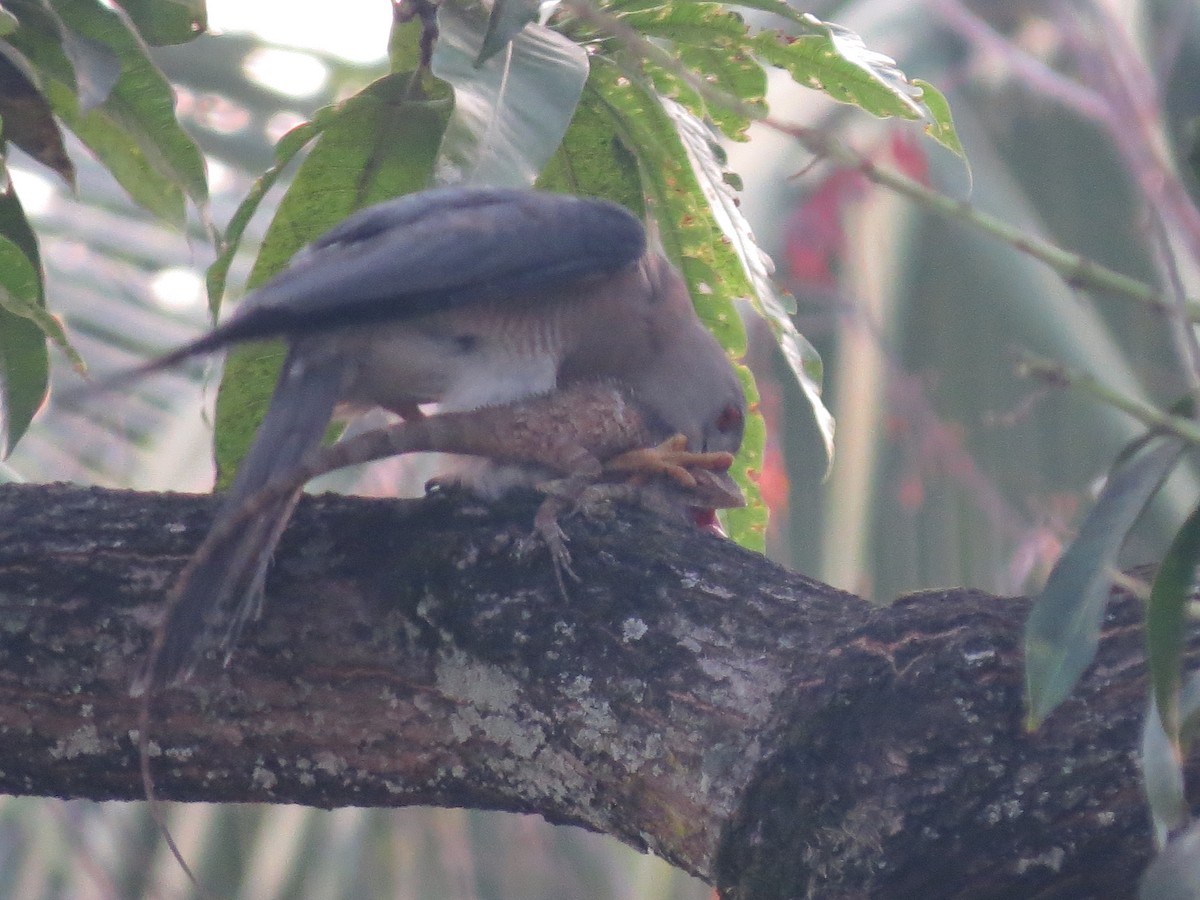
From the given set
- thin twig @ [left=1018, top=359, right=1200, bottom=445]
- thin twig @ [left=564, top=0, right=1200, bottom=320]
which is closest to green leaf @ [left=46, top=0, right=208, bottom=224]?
thin twig @ [left=564, top=0, right=1200, bottom=320]

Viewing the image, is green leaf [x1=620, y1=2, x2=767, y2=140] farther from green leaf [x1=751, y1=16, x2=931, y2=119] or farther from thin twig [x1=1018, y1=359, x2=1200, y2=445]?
thin twig [x1=1018, y1=359, x2=1200, y2=445]

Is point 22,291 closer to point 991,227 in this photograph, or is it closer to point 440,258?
point 440,258

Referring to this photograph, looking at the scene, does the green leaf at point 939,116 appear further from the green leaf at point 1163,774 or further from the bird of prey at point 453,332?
the green leaf at point 1163,774

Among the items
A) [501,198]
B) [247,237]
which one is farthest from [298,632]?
[247,237]

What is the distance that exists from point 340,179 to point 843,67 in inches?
34.0

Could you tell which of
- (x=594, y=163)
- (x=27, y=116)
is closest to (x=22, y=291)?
(x=27, y=116)

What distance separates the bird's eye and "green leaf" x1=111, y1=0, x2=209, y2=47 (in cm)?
133

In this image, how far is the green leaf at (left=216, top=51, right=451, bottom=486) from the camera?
2.24 metres

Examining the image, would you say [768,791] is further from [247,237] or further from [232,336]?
[247,237]

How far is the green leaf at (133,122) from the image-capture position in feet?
6.76

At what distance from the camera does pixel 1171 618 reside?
1.26 metres

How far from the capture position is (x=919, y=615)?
1641 millimetres

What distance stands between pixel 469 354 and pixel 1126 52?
134 cm

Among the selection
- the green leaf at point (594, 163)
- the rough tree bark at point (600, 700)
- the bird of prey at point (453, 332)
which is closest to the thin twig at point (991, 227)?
the rough tree bark at point (600, 700)
